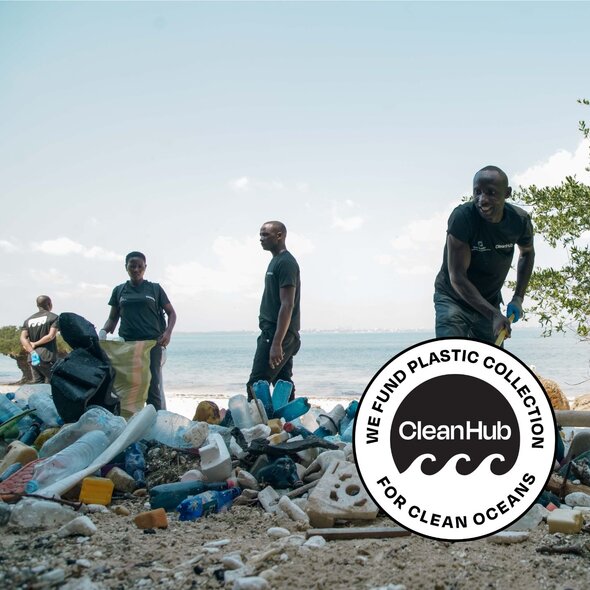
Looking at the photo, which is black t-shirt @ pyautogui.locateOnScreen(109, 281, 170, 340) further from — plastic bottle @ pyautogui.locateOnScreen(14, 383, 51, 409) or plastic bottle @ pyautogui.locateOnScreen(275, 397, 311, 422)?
Answer: plastic bottle @ pyautogui.locateOnScreen(275, 397, 311, 422)

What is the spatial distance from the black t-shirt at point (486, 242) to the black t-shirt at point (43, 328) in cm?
581

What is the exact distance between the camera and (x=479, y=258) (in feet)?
13.6

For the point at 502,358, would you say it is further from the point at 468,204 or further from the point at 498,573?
the point at 468,204

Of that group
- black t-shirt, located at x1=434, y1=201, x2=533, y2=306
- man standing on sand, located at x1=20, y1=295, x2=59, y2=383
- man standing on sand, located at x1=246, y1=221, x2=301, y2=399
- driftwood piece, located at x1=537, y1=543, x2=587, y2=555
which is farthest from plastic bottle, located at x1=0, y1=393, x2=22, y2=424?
driftwood piece, located at x1=537, y1=543, x2=587, y2=555

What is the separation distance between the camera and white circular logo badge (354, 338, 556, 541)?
2.64 metres

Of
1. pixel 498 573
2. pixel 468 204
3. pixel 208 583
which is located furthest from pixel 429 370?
pixel 468 204

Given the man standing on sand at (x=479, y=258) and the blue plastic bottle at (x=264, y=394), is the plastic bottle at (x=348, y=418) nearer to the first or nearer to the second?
the blue plastic bottle at (x=264, y=394)

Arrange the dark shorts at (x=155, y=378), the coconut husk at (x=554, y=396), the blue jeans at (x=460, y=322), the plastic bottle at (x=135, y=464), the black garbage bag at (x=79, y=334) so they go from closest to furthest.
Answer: the plastic bottle at (x=135, y=464) < the blue jeans at (x=460, y=322) < the black garbage bag at (x=79, y=334) < the dark shorts at (x=155, y=378) < the coconut husk at (x=554, y=396)

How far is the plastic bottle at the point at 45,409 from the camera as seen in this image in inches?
190

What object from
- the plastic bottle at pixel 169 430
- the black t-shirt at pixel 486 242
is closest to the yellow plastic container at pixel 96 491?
the plastic bottle at pixel 169 430

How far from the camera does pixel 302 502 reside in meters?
3.19

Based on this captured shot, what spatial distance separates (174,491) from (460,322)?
6.52ft

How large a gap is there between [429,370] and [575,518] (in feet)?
2.79

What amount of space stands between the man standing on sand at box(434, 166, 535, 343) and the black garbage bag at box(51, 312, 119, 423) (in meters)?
2.27
